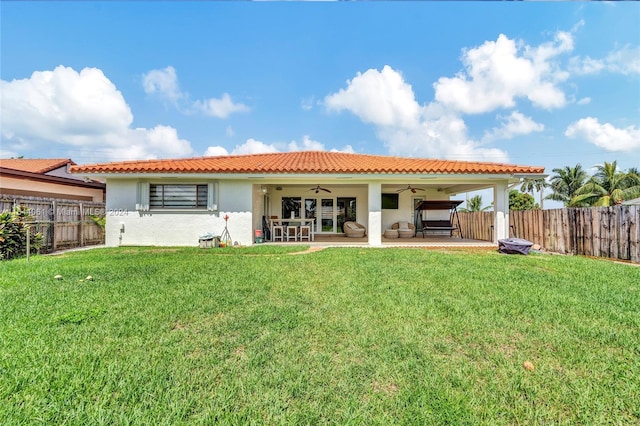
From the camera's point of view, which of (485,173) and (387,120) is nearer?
(485,173)

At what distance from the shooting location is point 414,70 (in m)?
16.3

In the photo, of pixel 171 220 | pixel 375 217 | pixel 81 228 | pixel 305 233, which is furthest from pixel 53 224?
pixel 375 217

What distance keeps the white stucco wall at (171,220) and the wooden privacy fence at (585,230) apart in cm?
1186

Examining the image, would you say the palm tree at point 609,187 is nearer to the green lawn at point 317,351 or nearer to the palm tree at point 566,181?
the palm tree at point 566,181

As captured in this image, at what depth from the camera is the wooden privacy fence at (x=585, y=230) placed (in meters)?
9.02

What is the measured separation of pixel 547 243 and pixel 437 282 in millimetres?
8725

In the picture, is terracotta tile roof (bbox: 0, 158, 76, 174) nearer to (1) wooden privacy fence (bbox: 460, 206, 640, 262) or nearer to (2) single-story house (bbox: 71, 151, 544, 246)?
(2) single-story house (bbox: 71, 151, 544, 246)

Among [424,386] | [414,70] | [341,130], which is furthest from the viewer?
[341,130]

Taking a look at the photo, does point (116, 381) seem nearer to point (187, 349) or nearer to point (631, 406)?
point (187, 349)

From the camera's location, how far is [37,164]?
20281 millimetres

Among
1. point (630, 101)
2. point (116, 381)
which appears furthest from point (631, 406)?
point (630, 101)

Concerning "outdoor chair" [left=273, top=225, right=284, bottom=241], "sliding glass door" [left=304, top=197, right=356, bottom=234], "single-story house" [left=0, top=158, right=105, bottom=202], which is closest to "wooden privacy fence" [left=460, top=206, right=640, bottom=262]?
"sliding glass door" [left=304, top=197, right=356, bottom=234]

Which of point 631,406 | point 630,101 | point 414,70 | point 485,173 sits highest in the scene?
point 414,70

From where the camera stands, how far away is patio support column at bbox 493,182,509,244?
40.0ft
